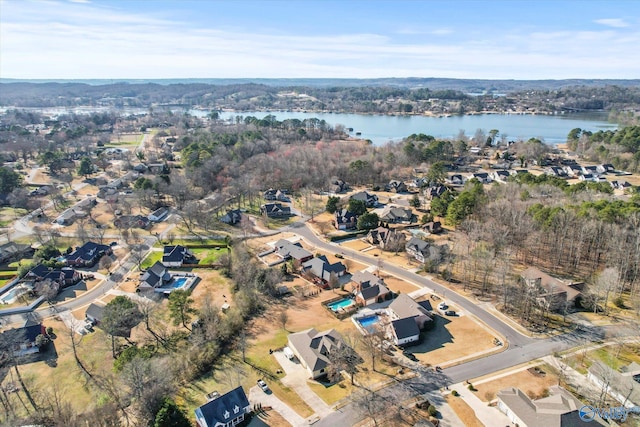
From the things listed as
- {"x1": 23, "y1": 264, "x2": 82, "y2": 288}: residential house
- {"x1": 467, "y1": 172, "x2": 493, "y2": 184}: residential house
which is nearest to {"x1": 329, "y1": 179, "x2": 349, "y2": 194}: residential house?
{"x1": 467, "y1": 172, "x2": 493, "y2": 184}: residential house

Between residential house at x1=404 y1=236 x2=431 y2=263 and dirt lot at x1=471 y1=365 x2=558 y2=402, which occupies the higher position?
residential house at x1=404 y1=236 x2=431 y2=263

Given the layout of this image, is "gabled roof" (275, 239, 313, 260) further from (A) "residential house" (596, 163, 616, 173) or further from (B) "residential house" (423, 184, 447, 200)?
(A) "residential house" (596, 163, 616, 173)

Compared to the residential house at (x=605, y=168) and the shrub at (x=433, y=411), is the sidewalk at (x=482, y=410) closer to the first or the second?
the shrub at (x=433, y=411)

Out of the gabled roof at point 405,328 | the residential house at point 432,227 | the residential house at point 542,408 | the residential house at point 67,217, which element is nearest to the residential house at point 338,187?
the residential house at point 432,227

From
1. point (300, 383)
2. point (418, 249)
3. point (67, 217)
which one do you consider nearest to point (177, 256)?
point (300, 383)

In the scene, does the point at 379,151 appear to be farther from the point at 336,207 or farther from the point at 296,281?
the point at 296,281

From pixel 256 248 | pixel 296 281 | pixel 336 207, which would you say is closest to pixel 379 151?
pixel 336 207

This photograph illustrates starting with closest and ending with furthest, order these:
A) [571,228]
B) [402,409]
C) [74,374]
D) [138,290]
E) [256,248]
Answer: [402,409]
[74,374]
[138,290]
[571,228]
[256,248]
